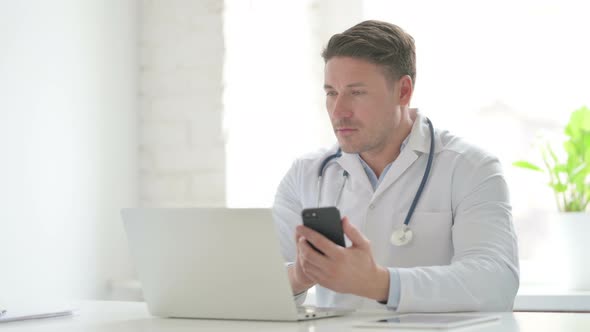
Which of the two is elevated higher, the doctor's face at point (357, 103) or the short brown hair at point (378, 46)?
the short brown hair at point (378, 46)

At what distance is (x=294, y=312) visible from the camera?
1628 millimetres

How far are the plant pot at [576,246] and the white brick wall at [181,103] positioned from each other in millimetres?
1104

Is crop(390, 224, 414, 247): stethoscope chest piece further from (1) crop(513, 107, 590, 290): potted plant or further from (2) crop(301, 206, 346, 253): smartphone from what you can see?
(1) crop(513, 107, 590, 290): potted plant

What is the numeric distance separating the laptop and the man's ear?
2.55 feet

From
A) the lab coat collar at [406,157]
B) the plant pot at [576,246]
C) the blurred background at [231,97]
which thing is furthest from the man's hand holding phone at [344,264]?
the blurred background at [231,97]

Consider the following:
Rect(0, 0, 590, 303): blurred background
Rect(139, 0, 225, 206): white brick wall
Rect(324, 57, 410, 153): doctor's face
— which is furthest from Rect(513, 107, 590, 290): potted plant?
Rect(139, 0, 225, 206): white brick wall

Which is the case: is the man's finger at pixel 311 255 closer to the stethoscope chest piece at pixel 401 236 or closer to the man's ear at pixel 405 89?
the stethoscope chest piece at pixel 401 236

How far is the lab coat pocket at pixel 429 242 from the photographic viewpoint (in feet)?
7.13

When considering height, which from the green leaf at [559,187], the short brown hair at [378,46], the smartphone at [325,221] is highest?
the short brown hair at [378,46]

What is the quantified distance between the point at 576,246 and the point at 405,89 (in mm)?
793

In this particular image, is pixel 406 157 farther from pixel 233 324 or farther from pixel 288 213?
pixel 233 324

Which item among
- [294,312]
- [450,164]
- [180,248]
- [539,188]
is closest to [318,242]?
[294,312]

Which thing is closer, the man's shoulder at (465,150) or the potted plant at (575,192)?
the man's shoulder at (465,150)

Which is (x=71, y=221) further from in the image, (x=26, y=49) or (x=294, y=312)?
(x=294, y=312)
